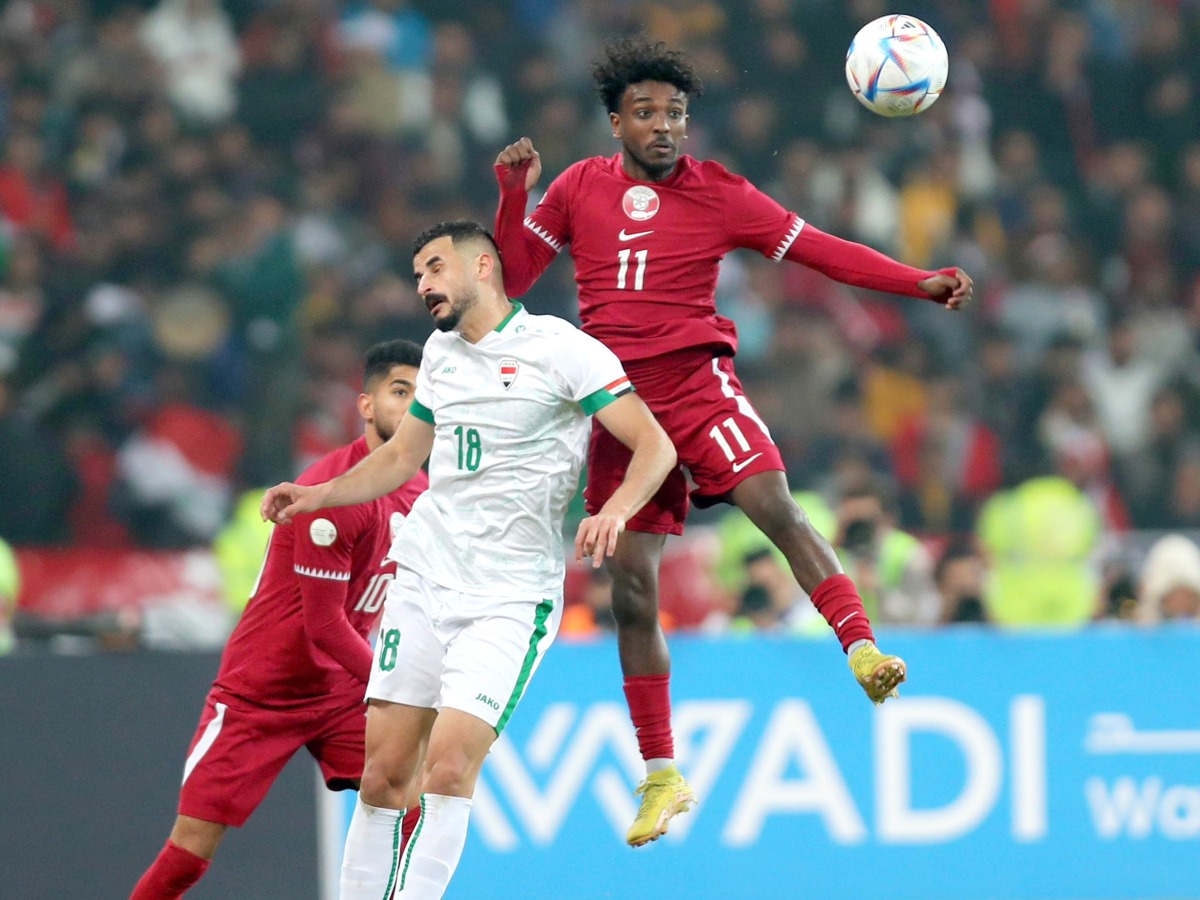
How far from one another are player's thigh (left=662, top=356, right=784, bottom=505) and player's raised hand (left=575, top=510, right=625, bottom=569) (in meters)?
0.85

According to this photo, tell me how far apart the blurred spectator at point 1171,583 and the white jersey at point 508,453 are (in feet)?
15.9

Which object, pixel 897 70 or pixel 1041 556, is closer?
pixel 897 70

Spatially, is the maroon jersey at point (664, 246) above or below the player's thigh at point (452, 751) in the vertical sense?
above

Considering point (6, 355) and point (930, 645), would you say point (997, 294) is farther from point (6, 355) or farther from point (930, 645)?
point (6, 355)

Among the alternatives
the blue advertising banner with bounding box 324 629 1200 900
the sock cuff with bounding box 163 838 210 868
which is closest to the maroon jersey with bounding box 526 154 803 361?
the sock cuff with bounding box 163 838 210 868

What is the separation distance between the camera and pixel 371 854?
631 cm

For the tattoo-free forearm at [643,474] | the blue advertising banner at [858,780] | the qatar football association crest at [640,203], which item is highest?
the qatar football association crest at [640,203]

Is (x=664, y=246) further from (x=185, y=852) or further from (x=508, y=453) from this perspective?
(x=185, y=852)

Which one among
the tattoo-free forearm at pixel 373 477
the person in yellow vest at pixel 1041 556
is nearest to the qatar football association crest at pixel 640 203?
the tattoo-free forearm at pixel 373 477

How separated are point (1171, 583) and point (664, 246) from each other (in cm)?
473

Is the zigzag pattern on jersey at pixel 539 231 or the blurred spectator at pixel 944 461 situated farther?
the blurred spectator at pixel 944 461

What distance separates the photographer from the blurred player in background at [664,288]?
6.28 meters

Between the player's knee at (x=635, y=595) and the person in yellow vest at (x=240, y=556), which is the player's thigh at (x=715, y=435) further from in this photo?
the person in yellow vest at (x=240, y=556)

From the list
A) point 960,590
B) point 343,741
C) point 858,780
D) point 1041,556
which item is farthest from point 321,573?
point 1041,556
